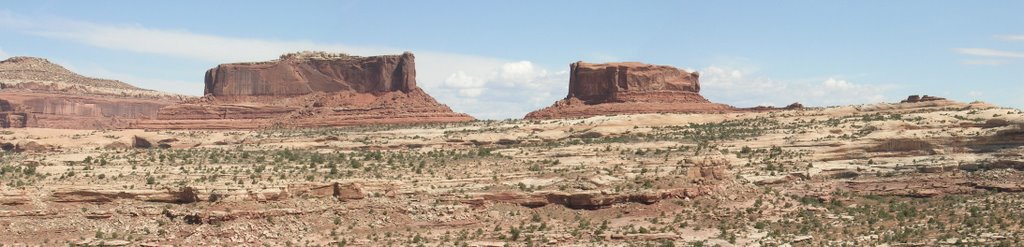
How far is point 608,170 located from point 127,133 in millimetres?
41454

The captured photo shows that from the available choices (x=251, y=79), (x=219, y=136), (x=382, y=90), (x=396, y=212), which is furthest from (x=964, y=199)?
(x=251, y=79)

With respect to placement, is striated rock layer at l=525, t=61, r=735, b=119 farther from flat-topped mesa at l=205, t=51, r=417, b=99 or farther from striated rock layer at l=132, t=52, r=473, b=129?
flat-topped mesa at l=205, t=51, r=417, b=99

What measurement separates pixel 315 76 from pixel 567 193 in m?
49.9

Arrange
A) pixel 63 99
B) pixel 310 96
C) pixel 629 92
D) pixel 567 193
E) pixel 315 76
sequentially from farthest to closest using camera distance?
pixel 63 99 < pixel 315 76 < pixel 310 96 < pixel 629 92 < pixel 567 193

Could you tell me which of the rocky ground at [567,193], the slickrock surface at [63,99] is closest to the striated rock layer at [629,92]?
the rocky ground at [567,193]

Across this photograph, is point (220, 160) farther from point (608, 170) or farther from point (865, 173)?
point (865, 173)

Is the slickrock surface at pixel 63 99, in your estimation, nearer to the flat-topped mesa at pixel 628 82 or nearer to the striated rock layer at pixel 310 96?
the striated rock layer at pixel 310 96

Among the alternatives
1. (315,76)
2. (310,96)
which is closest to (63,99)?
(315,76)

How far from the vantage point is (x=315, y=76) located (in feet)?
312

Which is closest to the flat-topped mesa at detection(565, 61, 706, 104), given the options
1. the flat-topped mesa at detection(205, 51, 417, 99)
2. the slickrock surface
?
the flat-topped mesa at detection(205, 51, 417, 99)

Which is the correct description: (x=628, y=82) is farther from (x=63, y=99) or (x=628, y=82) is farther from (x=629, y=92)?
(x=63, y=99)

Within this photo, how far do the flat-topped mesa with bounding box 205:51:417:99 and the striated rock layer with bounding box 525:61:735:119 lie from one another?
13.3 m

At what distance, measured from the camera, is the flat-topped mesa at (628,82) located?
273ft

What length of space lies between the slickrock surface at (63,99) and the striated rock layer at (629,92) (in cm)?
3682
